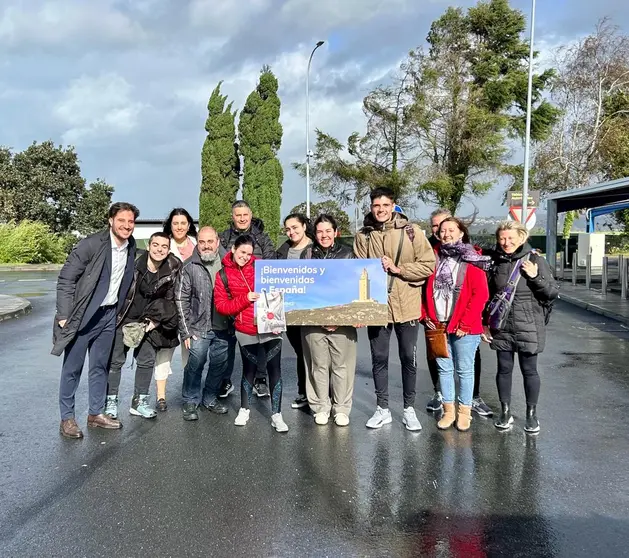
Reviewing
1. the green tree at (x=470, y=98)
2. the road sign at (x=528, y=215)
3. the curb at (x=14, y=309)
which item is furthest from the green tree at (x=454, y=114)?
the curb at (x=14, y=309)

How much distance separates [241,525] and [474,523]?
4.55 feet

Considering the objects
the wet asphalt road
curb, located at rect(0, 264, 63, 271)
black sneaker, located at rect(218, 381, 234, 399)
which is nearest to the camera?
the wet asphalt road

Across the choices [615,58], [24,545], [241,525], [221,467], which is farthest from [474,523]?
[615,58]

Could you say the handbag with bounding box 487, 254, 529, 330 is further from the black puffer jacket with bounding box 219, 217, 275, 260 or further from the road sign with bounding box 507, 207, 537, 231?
the road sign with bounding box 507, 207, 537, 231

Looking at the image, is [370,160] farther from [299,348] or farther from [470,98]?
[299,348]

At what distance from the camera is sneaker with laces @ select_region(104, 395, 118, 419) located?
18.0 feet

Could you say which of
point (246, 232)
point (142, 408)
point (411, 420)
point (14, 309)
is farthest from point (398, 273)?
point (14, 309)

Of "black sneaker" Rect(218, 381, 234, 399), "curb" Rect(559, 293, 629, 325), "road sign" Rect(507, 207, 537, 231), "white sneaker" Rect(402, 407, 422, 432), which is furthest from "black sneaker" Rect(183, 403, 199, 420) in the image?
"road sign" Rect(507, 207, 537, 231)

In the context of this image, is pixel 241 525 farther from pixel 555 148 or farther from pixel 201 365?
pixel 555 148

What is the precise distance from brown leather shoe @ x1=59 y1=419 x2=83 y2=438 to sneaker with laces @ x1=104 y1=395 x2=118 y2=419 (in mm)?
371

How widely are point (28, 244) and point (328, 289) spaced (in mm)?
30314

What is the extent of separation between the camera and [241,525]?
3.55 metres

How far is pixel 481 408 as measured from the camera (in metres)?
5.85

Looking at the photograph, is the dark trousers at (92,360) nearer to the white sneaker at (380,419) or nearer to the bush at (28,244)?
the white sneaker at (380,419)
